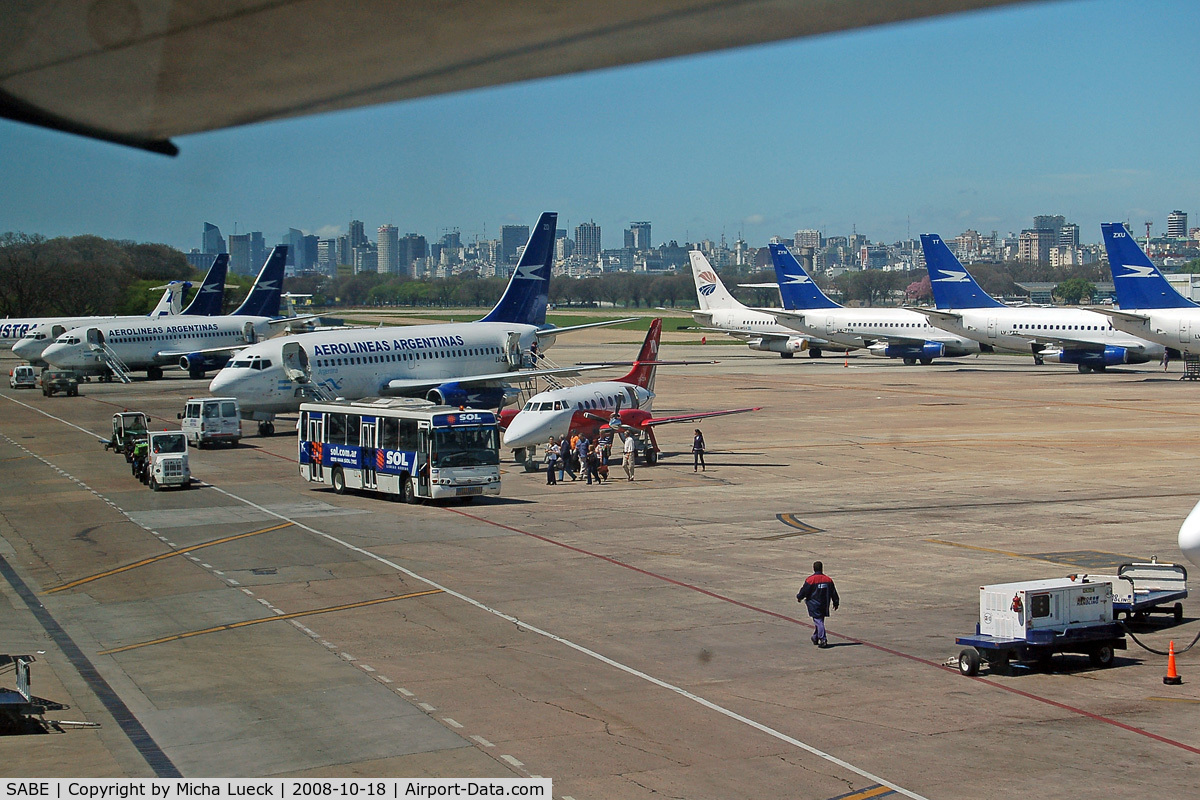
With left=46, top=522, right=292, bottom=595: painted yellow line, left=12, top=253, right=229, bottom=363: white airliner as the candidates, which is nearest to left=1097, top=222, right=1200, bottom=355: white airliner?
left=12, top=253, right=229, bottom=363: white airliner

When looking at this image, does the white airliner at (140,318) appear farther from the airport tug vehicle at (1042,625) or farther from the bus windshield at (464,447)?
the airport tug vehicle at (1042,625)

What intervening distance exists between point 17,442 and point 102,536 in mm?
29361

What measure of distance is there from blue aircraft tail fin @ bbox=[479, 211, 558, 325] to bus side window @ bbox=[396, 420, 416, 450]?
29115mm

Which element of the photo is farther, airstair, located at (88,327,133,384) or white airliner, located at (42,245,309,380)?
airstair, located at (88,327,133,384)

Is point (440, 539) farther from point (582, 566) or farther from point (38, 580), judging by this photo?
point (38, 580)

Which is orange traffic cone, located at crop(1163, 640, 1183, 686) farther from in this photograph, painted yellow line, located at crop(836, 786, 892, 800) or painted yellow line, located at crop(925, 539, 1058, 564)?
painted yellow line, located at crop(925, 539, 1058, 564)

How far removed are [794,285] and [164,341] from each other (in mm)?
60165

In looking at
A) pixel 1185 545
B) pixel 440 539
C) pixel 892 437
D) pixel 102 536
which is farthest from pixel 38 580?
pixel 892 437

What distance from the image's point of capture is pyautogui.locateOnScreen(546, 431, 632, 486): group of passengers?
45.0 meters

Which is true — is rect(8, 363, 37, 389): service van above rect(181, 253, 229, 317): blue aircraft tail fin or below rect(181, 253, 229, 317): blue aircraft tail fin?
below

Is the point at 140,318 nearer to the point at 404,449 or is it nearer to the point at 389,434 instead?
the point at 389,434

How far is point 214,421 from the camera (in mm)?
55938

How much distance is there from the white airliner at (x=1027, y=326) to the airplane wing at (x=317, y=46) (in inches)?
3718

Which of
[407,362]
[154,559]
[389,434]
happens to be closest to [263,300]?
[407,362]
